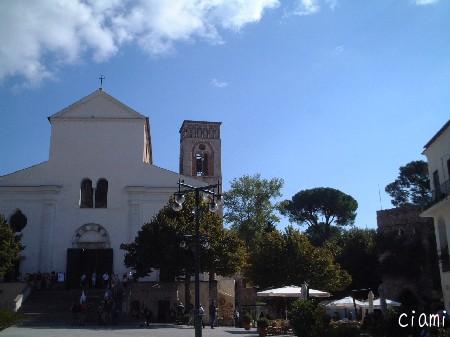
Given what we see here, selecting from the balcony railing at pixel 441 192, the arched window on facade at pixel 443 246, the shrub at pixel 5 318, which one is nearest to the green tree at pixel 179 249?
the arched window on facade at pixel 443 246

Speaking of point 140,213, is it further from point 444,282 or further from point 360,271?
point 360,271

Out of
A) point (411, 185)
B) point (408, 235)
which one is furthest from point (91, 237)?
point (411, 185)

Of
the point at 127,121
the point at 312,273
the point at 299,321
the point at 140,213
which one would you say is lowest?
the point at 299,321

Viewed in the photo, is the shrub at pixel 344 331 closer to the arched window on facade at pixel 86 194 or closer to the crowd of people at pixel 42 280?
the crowd of people at pixel 42 280

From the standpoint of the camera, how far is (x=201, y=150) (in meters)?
57.8

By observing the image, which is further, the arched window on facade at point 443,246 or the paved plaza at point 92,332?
the arched window on facade at point 443,246

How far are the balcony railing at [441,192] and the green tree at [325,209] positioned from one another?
44.6 metres

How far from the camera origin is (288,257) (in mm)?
37156

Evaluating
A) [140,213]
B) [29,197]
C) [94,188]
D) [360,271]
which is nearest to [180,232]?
[140,213]

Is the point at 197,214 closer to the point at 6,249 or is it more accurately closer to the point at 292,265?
the point at 6,249

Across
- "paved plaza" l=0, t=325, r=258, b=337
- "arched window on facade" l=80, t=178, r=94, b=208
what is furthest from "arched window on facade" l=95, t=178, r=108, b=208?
"paved plaza" l=0, t=325, r=258, b=337

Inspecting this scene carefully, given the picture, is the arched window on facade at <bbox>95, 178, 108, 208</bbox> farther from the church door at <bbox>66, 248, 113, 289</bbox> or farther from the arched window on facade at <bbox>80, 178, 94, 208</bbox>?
the church door at <bbox>66, 248, 113, 289</bbox>

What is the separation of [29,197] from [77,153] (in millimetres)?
4601

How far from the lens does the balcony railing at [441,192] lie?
77.2 feet
